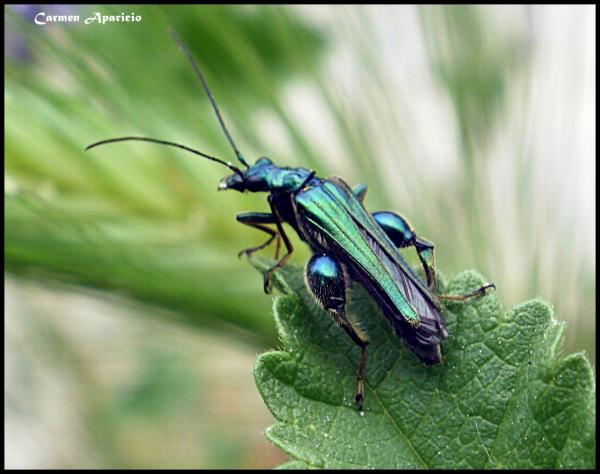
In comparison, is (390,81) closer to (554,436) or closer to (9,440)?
(554,436)

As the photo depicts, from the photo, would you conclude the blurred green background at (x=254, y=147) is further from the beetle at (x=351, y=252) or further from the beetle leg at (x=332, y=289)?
the beetle leg at (x=332, y=289)

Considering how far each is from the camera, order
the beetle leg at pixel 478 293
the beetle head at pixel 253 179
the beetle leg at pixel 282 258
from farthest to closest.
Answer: the beetle head at pixel 253 179, the beetle leg at pixel 282 258, the beetle leg at pixel 478 293

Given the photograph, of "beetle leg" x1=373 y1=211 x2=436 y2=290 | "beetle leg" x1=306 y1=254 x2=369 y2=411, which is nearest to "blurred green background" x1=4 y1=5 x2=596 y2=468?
"beetle leg" x1=373 y1=211 x2=436 y2=290

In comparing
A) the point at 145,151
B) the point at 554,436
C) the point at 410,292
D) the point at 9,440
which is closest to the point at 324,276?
the point at 410,292

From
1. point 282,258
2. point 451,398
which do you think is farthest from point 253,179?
point 451,398

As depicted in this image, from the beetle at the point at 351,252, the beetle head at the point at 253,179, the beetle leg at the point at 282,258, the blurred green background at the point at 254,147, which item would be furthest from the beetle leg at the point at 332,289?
the blurred green background at the point at 254,147

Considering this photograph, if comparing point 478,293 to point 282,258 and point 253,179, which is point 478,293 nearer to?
point 282,258
